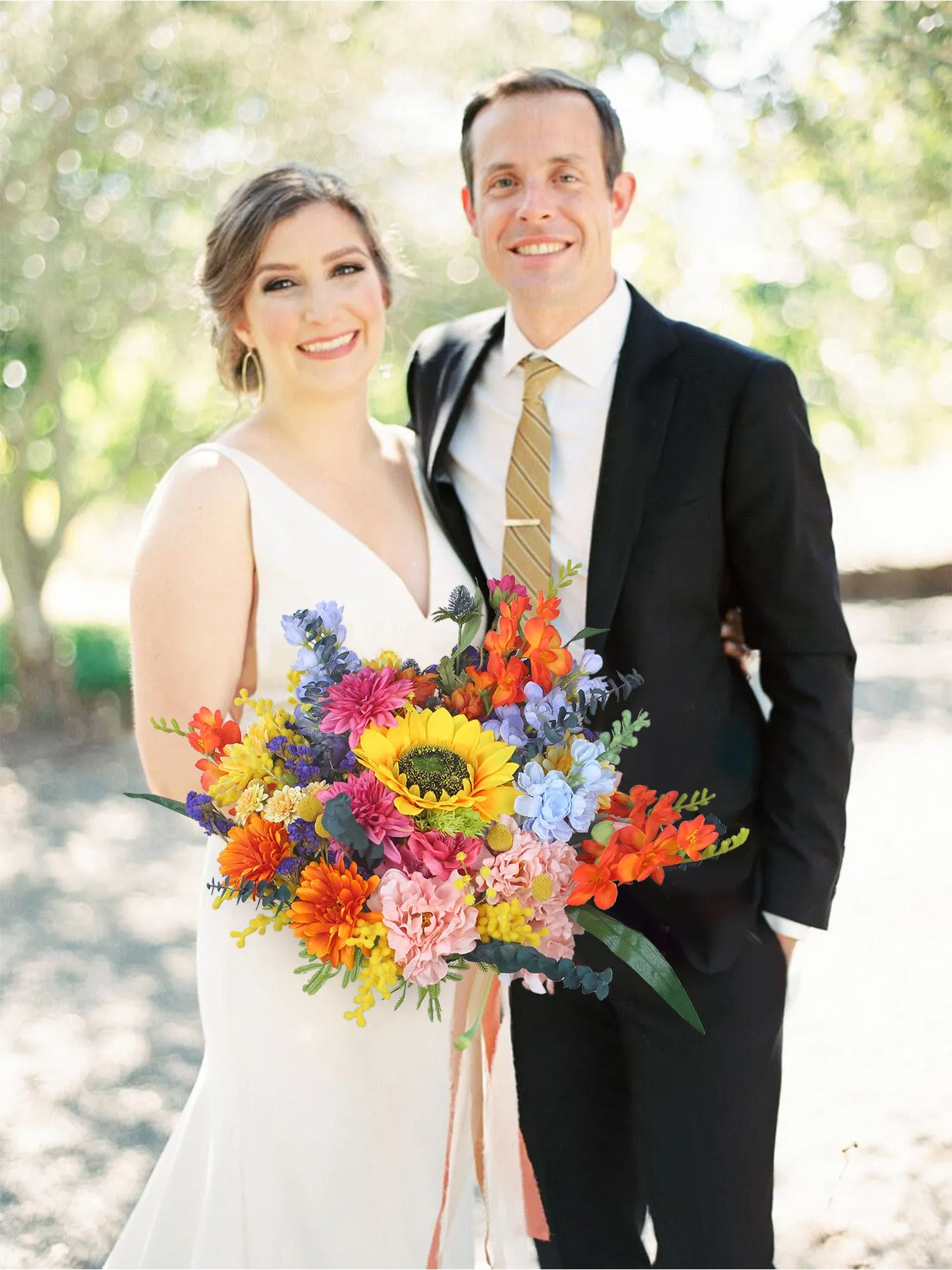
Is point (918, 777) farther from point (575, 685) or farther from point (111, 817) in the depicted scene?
point (575, 685)

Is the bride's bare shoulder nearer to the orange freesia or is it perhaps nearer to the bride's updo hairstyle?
the bride's updo hairstyle

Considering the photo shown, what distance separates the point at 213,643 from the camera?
2381 millimetres

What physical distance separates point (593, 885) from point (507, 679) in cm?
33

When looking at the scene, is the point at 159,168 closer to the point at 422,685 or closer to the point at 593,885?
the point at 422,685

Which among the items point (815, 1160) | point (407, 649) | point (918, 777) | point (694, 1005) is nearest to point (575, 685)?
point (407, 649)

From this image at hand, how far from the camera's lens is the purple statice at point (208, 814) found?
6.31 feet

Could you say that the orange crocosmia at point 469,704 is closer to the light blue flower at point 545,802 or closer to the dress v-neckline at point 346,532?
the light blue flower at point 545,802

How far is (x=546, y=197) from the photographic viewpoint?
105 inches

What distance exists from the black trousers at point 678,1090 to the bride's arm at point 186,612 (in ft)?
2.95

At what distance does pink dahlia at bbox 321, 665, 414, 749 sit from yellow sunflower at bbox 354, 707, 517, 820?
0.02 meters

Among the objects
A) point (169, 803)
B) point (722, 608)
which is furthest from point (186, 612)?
point (722, 608)

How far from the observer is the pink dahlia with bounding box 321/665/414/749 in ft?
5.93

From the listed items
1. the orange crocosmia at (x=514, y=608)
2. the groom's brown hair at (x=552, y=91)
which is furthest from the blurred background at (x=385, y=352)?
the orange crocosmia at (x=514, y=608)

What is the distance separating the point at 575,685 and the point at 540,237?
3.68 ft
